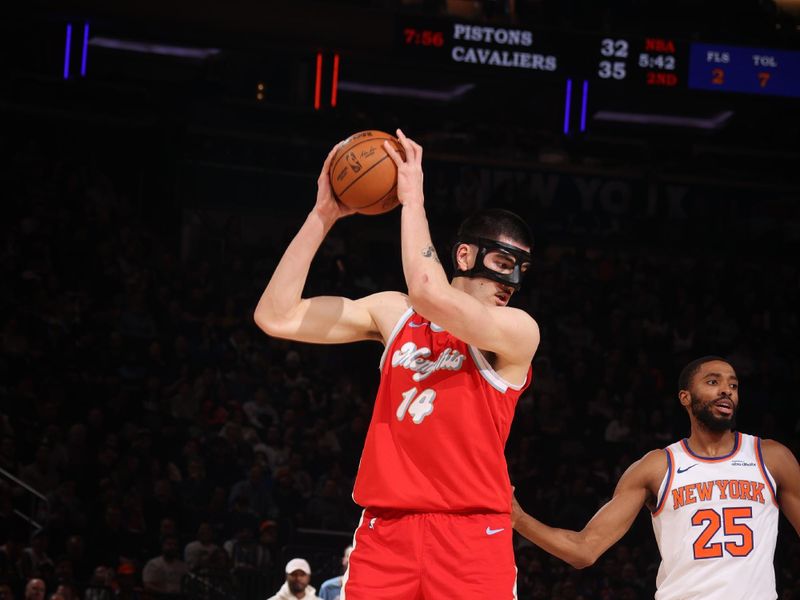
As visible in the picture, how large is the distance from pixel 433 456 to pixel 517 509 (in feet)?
3.02

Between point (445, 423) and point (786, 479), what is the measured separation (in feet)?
6.67

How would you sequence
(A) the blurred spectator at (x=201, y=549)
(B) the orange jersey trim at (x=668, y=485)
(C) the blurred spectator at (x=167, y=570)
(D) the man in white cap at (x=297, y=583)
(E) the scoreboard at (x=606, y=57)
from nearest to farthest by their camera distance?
(B) the orange jersey trim at (x=668, y=485) → (D) the man in white cap at (x=297, y=583) → (C) the blurred spectator at (x=167, y=570) → (A) the blurred spectator at (x=201, y=549) → (E) the scoreboard at (x=606, y=57)

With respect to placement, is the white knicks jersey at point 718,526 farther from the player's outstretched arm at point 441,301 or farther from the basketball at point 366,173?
the basketball at point 366,173

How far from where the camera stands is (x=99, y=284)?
1280 cm

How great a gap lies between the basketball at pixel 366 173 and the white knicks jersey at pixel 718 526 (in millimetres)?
2015

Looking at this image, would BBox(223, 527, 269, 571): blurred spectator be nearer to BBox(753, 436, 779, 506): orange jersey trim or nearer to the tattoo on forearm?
BBox(753, 436, 779, 506): orange jersey trim

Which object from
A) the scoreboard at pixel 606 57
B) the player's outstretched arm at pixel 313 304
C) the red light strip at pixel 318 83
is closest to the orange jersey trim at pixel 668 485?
the player's outstretched arm at pixel 313 304

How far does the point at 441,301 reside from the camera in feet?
11.3

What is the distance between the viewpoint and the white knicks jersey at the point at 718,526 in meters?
4.78

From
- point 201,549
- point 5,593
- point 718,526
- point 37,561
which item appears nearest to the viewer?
point 718,526

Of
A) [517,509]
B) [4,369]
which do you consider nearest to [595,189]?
[4,369]

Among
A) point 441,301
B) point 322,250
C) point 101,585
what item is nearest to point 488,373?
point 441,301

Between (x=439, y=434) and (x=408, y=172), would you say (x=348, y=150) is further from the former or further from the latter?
(x=439, y=434)

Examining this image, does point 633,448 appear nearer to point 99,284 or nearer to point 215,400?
point 215,400
